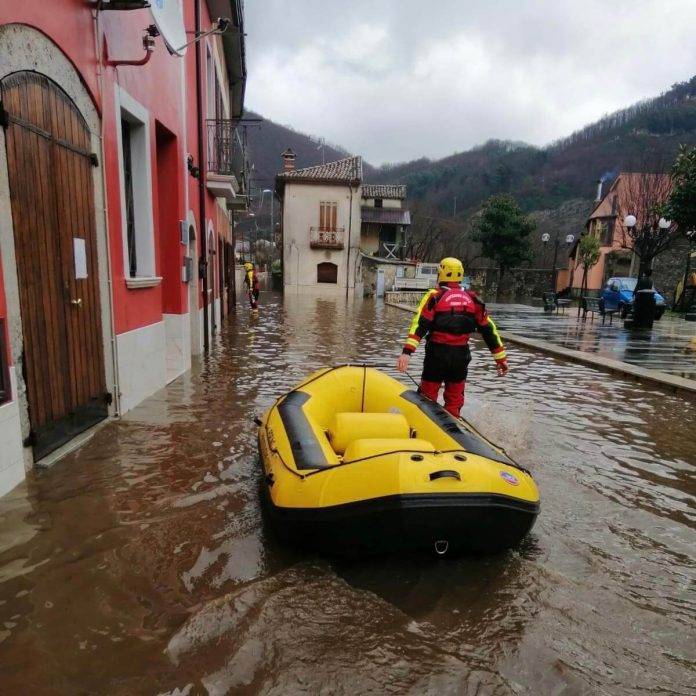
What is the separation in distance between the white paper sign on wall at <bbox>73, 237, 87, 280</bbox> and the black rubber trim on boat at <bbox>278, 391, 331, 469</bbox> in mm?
2161

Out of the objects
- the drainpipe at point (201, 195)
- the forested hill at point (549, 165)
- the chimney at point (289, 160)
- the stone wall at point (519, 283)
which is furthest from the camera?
the forested hill at point (549, 165)

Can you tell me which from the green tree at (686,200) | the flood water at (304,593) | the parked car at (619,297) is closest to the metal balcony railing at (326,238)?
the parked car at (619,297)

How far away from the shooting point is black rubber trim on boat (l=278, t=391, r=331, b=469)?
3.12 metres

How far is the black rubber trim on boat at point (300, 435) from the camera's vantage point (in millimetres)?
3115

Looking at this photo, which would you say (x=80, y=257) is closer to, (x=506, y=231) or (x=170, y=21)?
(x=170, y=21)

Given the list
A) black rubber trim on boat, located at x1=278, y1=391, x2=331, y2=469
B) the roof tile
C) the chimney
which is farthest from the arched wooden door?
the roof tile

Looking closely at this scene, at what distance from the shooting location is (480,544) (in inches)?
112

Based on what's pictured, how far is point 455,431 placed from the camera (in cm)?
353

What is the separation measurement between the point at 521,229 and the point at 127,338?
3385 cm

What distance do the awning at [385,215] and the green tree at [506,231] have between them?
5.28 metres

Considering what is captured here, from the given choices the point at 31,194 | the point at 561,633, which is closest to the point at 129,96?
the point at 31,194

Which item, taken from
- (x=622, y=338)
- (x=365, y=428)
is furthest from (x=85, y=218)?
(x=622, y=338)

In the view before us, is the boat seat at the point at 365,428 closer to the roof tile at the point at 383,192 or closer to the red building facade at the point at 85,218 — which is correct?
the red building facade at the point at 85,218

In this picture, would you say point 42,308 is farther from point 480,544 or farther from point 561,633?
point 561,633
